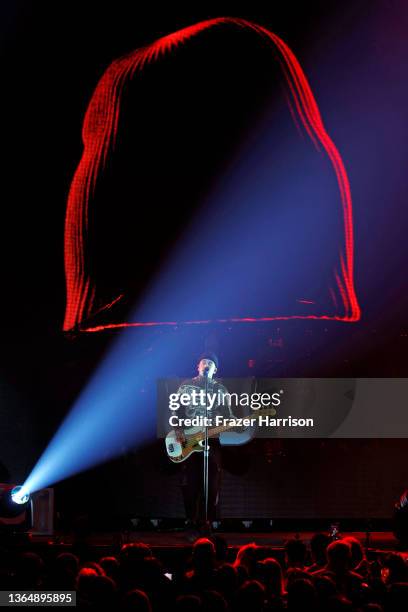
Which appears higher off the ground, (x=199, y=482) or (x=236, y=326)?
(x=236, y=326)

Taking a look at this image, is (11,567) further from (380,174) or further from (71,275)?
(380,174)

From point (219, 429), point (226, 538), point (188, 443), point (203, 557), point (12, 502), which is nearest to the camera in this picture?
point (203, 557)

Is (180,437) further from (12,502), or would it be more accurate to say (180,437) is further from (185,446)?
(12,502)

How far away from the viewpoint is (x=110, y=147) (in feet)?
23.8

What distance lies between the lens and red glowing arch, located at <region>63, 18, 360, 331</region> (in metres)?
6.93

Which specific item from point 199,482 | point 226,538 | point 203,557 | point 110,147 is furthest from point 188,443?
point 203,557

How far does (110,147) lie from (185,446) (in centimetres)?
293

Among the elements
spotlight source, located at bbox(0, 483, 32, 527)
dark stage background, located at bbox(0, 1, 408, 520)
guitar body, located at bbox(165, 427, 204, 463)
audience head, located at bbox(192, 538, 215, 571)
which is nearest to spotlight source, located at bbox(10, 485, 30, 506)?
spotlight source, located at bbox(0, 483, 32, 527)

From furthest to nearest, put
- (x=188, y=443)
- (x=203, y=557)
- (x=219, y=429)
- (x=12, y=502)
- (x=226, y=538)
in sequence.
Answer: (x=226, y=538)
(x=219, y=429)
(x=188, y=443)
(x=12, y=502)
(x=203, y=557)

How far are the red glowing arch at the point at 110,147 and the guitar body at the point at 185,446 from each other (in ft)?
3.97

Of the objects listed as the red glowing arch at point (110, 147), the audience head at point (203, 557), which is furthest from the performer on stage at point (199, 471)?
the audience head at point (203, 557)

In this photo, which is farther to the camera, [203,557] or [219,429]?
[219,429]

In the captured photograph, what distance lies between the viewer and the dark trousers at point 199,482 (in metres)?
7.02

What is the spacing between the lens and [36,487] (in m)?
7.56
